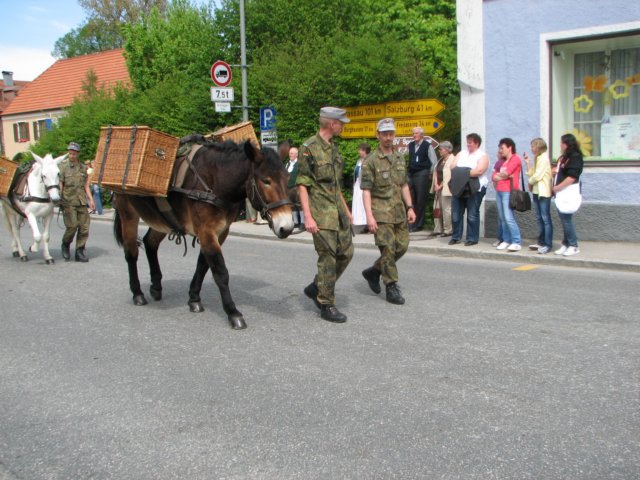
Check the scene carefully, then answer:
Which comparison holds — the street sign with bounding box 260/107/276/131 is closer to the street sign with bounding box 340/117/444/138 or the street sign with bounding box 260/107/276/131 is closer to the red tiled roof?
the street sign with bounding box 340/117/444/138

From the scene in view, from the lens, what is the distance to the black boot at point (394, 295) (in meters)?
7.12

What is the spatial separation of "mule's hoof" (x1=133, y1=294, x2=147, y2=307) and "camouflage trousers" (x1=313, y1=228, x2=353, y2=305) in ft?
7.35

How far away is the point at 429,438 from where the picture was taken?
378 cm

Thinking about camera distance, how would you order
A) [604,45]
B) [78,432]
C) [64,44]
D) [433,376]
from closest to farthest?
[78,432] → [433,376] → [604,45] → [64,44]

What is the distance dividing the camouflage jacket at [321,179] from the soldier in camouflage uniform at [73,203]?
20.1ft

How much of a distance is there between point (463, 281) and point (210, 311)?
3.27 metres

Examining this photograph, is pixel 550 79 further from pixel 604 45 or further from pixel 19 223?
pixel 19 223

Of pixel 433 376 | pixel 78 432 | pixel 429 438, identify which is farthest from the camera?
pixel 433 376

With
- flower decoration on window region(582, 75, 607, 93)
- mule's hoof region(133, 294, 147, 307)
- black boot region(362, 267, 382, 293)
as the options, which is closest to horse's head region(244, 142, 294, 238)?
black boot region(362, 267, 382, 293)

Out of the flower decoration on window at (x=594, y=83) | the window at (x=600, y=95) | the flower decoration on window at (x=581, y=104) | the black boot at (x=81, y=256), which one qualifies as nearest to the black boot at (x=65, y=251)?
the black boot at (x=81, y=256)

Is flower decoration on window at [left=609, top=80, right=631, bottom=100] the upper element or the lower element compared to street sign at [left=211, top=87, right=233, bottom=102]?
lower

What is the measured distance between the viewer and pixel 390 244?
7.03m

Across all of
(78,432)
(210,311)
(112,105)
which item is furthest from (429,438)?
(112,105)

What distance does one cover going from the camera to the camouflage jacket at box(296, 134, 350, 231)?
623cm
